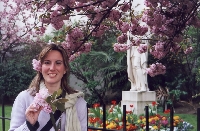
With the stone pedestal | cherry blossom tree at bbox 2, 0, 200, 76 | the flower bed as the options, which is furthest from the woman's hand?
the stone pedestal

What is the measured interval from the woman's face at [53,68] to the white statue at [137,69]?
758 centimetres

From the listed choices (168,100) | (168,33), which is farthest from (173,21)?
(168,100)

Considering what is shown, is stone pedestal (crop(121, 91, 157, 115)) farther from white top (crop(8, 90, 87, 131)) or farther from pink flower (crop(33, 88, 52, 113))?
pink flower (crop(33, 88, 52, 113))

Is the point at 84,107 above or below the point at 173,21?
below

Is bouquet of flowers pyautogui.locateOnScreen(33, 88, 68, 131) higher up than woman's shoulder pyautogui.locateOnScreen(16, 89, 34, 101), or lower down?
lower down

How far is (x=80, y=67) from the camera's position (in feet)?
46.3

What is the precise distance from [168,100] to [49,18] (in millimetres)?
9054

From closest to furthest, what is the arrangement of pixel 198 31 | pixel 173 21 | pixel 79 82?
pixel 173 21 → pixel 198 31 → pixel 79 82

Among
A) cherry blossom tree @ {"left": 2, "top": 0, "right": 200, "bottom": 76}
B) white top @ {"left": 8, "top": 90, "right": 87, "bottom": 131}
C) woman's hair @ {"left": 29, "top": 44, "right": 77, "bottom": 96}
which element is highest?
cherry blossom tree @ {"left": 2, "top": 0, "right": 200, "bottom": 76}

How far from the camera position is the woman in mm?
2223

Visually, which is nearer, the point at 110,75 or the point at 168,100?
the point at 168,100

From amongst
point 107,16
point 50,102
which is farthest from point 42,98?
point 107,16

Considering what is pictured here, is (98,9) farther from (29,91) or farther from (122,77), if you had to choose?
(122,77)

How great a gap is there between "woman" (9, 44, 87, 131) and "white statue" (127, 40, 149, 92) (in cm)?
754
